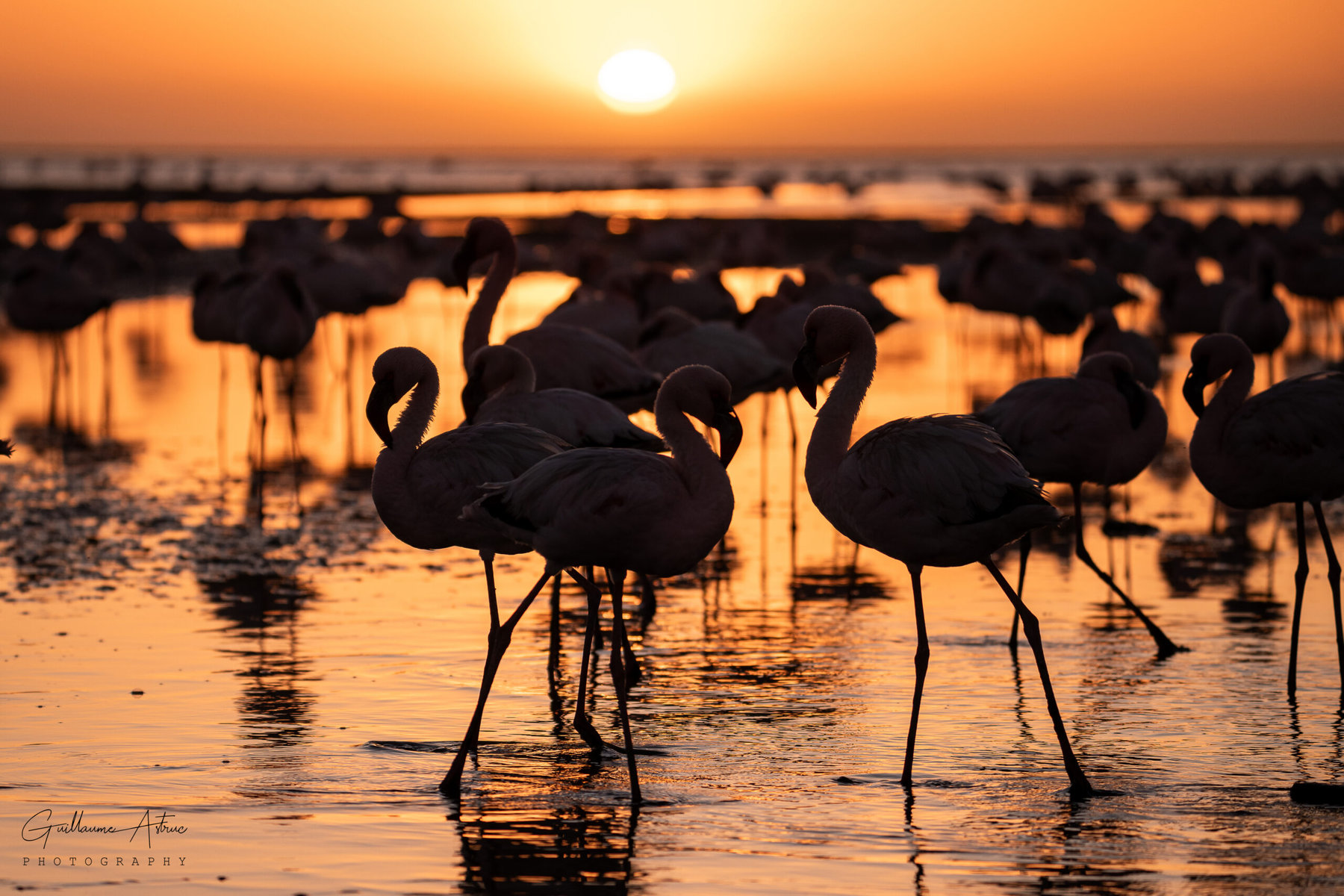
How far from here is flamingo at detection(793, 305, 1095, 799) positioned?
6512mm

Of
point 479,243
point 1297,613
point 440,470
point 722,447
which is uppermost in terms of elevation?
point 479,243

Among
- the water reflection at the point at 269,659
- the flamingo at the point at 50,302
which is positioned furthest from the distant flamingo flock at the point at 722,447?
the flamingo at the point at 50,302

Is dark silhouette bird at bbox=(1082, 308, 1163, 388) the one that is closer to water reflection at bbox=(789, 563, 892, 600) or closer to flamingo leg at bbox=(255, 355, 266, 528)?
water reflection at bbox=(789, 563, 892, 600)

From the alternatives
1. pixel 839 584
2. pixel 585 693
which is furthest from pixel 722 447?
pixel 839 584

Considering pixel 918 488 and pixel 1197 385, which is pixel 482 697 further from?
pixel 1197 385

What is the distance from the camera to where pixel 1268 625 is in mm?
9062

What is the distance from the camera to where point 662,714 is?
7.55 meters

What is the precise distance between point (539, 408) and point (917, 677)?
2.63 metres

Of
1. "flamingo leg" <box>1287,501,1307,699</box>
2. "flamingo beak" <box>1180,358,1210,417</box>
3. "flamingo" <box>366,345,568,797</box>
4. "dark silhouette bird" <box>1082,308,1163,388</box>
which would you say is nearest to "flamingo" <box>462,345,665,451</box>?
"flamingo" <box>366,345,568,797</box>

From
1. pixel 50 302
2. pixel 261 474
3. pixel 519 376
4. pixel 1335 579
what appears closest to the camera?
pixel 1335 579

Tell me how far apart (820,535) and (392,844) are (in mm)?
6451

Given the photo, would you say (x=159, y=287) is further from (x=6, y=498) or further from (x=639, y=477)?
(x=639, y=477)

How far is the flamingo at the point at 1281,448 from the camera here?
792cm

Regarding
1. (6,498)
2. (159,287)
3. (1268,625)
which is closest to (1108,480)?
(1268,625)
